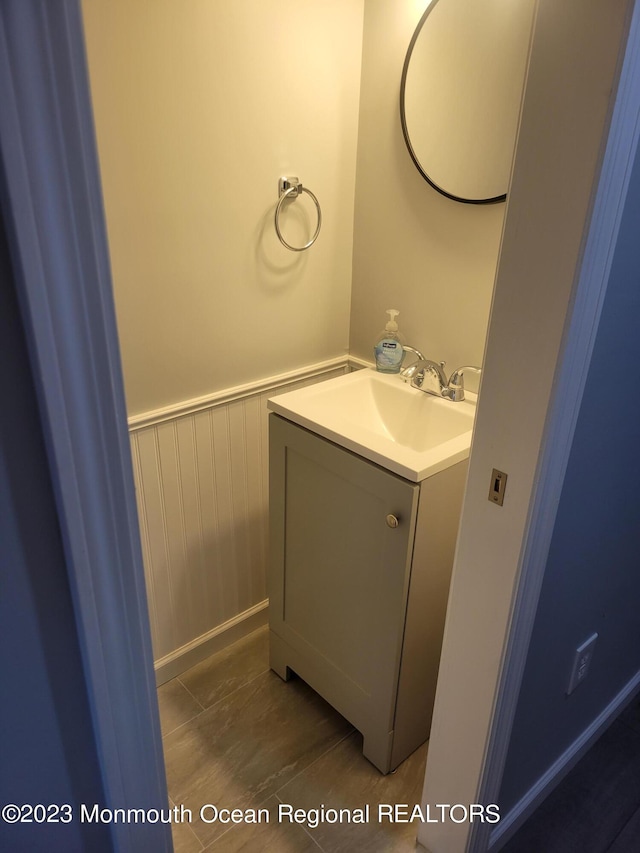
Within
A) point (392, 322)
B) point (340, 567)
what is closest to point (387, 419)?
point (392, 322)

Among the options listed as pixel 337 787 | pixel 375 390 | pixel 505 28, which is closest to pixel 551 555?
pixel 375 390

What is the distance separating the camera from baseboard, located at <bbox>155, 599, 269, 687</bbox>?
1797 mm

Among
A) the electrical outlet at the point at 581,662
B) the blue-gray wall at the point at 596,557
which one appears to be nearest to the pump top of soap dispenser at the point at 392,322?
the blue-gray wall at the point at 596,557

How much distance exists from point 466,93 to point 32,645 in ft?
4.91

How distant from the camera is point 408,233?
1681mm

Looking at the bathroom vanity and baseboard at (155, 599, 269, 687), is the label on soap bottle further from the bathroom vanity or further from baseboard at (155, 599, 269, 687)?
baseboard at (155, 599, 269, 687)

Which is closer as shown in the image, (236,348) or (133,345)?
(133,345)

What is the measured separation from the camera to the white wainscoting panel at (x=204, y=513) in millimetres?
1598

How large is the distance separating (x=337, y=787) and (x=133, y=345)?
4.00 feet

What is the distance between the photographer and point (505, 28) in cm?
135

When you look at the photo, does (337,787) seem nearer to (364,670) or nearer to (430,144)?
(364,670)

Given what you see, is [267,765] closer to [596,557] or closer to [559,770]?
[559,770]

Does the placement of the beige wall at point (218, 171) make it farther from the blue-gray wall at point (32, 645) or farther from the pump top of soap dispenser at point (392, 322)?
the blue-gray wall at point (32, 645)

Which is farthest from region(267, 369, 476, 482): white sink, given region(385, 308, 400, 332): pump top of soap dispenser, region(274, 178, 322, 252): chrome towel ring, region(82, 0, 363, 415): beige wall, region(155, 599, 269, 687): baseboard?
region(155, 599, 269, 687): baseboard
